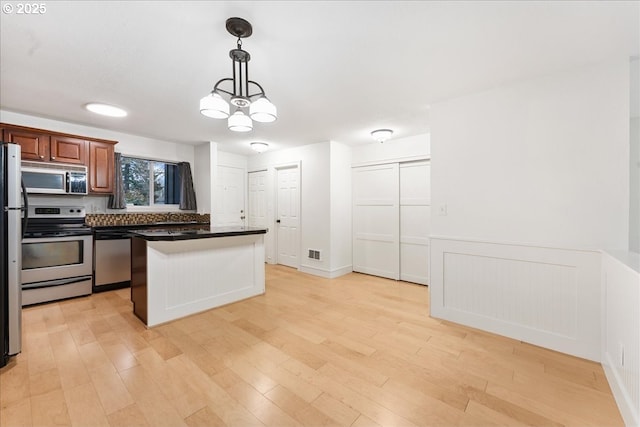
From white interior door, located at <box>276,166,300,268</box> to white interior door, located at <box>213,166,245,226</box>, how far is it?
95cm

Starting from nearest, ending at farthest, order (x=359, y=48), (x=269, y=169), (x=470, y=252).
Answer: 1. (x=359, y=48)
2. (x=470, y=252)
3. (x=269, y=169)

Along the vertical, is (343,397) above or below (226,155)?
below

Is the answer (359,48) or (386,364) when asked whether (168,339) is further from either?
(359,48)

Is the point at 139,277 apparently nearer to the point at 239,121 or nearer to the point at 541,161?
the point at 239,121

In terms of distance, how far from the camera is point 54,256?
3418 millimetres

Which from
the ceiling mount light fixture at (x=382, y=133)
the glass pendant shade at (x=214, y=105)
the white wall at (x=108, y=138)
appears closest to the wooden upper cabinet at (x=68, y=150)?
the white wall at (x=108, y=138)

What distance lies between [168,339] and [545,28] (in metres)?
3.76

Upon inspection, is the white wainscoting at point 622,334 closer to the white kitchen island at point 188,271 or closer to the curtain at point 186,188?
the white kitchen island at point 188,271

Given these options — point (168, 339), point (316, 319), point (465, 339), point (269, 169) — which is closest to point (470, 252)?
point (465, 339)

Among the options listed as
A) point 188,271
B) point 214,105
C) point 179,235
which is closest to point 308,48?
point 214,105

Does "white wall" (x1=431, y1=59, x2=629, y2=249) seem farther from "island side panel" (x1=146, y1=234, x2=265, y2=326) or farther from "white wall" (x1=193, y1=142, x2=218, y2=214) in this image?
"white wall" (x1=193, y1=142, x2=218, y2=214)

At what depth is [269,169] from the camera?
5.75 m

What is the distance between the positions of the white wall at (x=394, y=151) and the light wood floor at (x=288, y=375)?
2488 mm

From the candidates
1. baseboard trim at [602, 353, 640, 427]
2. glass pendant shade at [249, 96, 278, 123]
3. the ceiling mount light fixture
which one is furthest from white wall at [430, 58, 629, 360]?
glass pendant shade at [249, 96, 278, 123]
